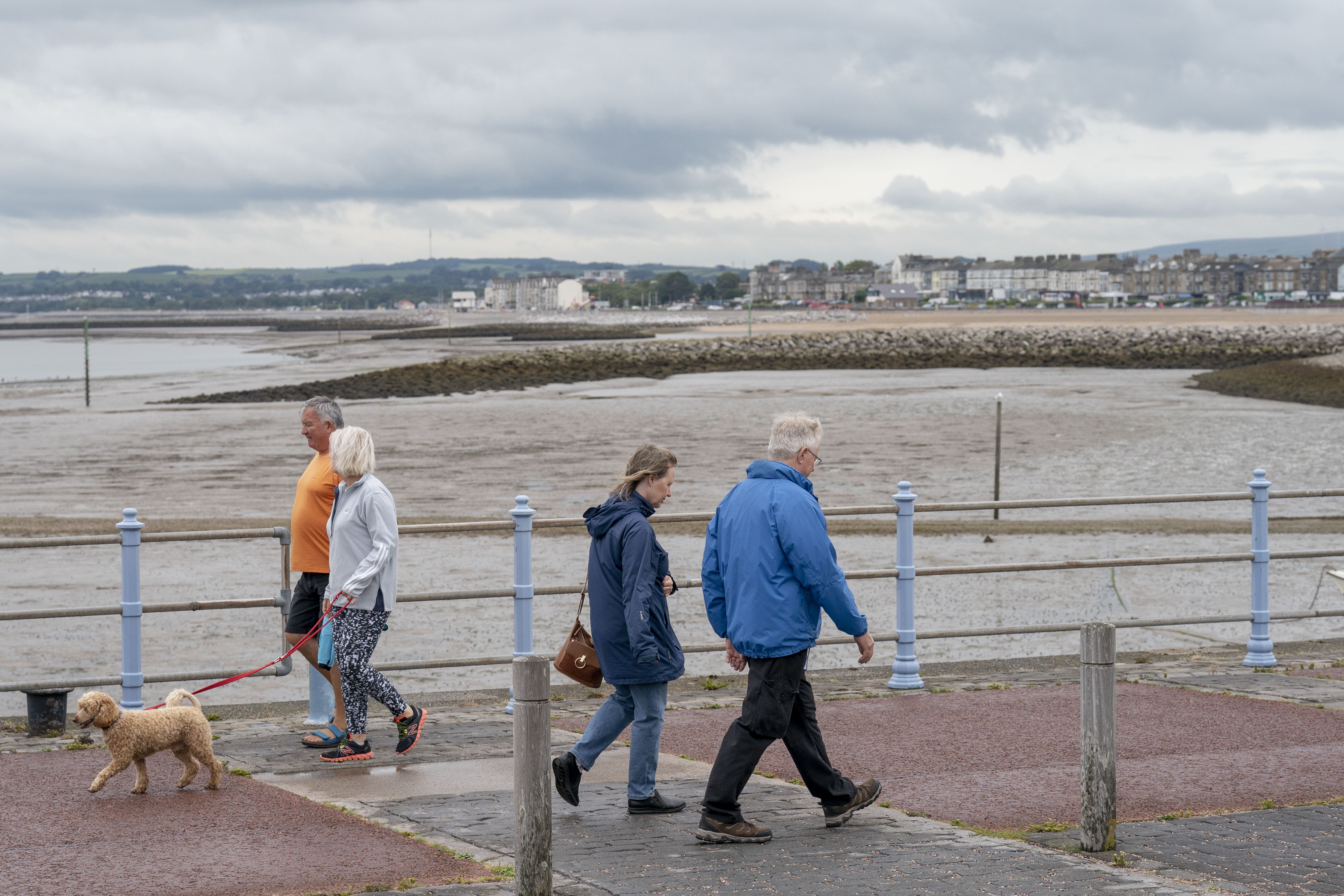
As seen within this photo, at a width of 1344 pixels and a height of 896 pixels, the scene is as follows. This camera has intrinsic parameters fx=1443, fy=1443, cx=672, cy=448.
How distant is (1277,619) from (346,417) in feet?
106

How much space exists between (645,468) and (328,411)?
2214 millimetres

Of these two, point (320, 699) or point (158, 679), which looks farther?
point (158, 679)

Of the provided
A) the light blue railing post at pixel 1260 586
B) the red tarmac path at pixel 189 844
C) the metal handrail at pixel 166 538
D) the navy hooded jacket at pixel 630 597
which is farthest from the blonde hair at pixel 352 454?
the light blue railing post at pixel 1260 586

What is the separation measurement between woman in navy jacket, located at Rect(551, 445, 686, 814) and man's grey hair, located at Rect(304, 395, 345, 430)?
5.91ft

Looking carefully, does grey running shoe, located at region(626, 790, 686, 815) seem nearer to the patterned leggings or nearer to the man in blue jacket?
the man in blue jacket

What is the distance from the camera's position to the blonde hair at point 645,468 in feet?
20.3

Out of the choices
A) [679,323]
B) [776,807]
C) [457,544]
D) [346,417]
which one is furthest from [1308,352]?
[679,323]

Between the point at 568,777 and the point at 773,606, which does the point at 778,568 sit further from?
the point at 568,777

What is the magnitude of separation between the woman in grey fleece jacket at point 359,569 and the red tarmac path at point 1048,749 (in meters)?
1.44

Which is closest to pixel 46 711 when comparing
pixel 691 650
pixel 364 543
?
pixel 364 543

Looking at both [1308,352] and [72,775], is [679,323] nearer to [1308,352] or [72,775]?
[1308,352]

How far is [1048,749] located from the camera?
756cm

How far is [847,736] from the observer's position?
7.97 m

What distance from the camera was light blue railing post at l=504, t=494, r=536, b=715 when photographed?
341 inches
